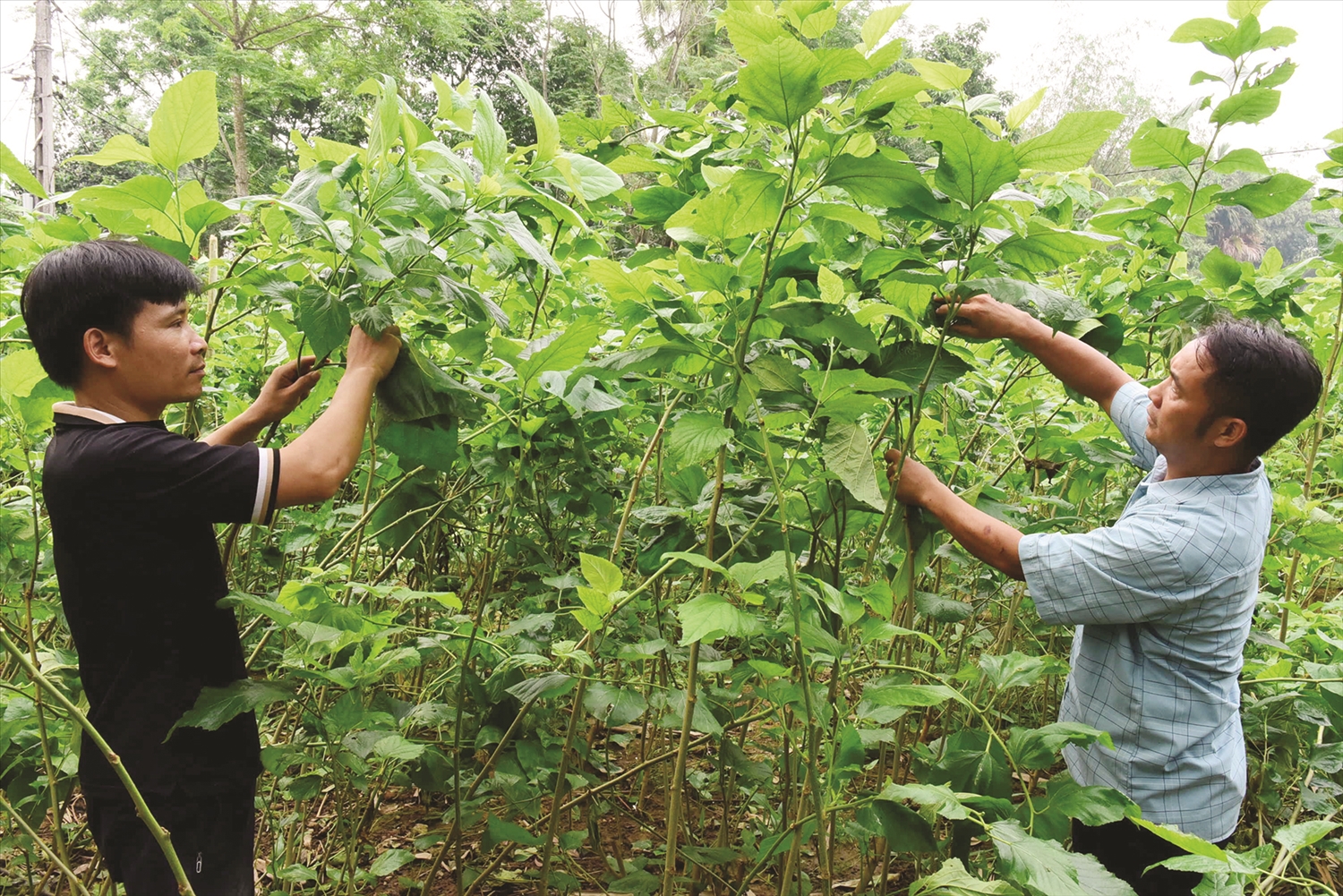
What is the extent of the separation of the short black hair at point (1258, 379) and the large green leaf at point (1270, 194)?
0.30 m

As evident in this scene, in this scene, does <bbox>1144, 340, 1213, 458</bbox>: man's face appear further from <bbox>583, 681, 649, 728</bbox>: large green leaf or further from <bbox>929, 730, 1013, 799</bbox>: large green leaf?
<bbox>583, 681, 649, 728</bbox>: large green leaf

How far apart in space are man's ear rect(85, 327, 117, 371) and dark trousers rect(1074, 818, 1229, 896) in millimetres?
1771

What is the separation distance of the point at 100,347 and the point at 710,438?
0.93 meters

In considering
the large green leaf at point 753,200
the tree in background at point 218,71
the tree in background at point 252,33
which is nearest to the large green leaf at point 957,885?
the large green leaf at point 753,200

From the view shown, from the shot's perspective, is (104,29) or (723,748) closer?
(723,748)

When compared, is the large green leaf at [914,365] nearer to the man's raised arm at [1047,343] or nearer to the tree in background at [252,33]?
the man's raised arm at [1047,343]

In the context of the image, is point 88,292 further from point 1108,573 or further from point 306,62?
point 306,62

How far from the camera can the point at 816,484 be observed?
63.0 inches

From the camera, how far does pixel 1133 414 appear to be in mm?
→ 1722

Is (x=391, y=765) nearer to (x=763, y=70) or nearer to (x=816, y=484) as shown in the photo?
(x=816, y=484)

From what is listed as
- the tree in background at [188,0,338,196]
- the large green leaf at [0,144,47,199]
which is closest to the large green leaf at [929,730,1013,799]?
the large green leaf at [0,144,47,199]

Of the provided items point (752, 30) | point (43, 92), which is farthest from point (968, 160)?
point (43, 92)

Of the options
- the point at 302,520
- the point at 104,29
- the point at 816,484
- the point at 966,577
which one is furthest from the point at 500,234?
the point at 104,29

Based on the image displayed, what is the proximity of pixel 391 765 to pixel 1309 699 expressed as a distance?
1771 mm
